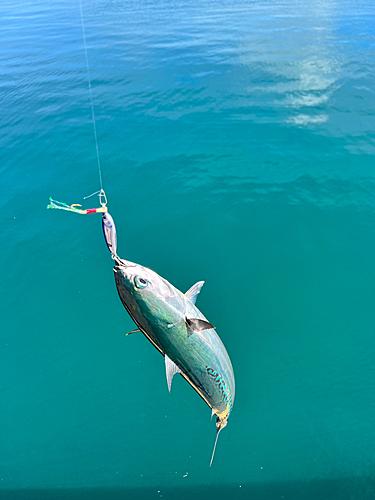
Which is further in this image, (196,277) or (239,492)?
(196,277)

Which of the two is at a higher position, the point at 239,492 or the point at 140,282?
the point at 140,282

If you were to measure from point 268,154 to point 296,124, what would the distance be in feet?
11.2

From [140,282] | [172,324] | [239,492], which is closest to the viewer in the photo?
[140,282]

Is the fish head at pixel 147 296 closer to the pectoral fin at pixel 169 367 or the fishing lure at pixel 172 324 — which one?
the fishing lure at pixel 172 324

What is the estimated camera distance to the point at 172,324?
522 cm

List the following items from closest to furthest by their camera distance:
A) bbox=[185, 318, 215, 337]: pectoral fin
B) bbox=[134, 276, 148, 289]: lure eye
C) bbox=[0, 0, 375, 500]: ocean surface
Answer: bbox=[134, 276, 148, 289]: lure eye < bbox=[185, 318, 215, 337]: pectoral fin < bbox=[0, 0, 375, 500]: ocean surface

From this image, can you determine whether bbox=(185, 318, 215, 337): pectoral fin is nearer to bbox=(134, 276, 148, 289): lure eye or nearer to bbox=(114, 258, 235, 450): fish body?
bbox=(114, 258, 235, 450): fish body

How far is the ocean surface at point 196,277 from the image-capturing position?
8891 mm

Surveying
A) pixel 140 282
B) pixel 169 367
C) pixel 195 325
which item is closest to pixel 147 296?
pixel 140 282

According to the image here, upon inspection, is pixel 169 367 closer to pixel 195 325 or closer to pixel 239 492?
pixel 195 325

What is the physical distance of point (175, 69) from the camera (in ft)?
74.0

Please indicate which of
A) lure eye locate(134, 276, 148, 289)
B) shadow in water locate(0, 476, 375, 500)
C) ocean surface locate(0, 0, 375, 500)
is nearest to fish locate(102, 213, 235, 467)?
lure eye locate(134, 276, 148, 289)

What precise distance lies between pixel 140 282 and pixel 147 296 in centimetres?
27

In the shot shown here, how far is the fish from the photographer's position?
202 inches
